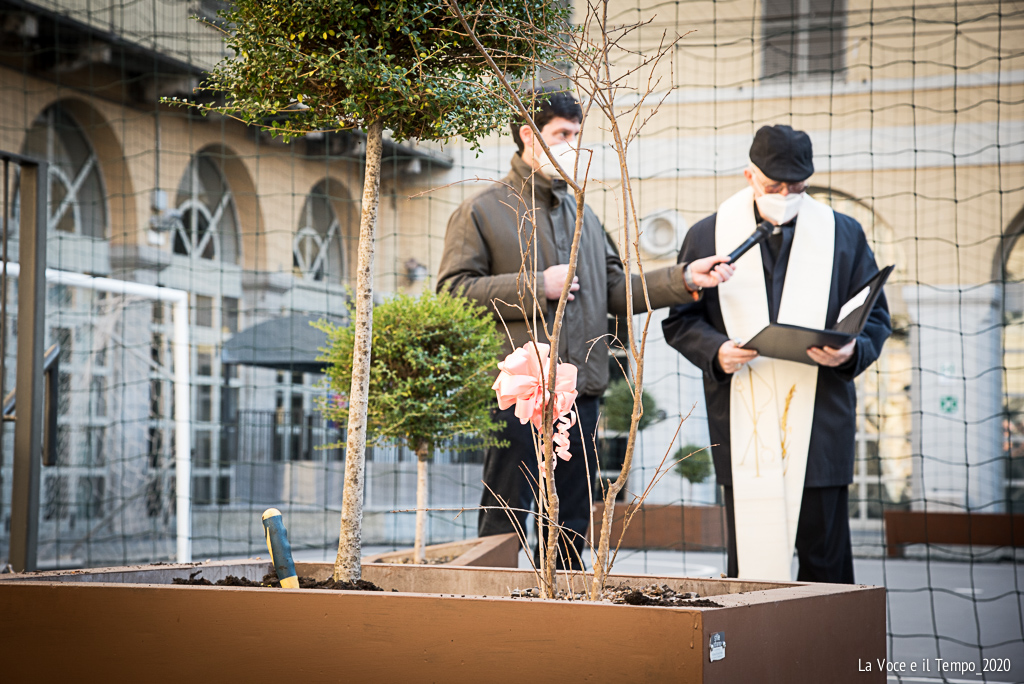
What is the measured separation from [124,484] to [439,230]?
3.81m

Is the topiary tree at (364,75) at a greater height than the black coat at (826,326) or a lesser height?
greater

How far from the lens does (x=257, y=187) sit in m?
9.50

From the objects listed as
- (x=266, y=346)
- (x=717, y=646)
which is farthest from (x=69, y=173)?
(x=717, y=646)

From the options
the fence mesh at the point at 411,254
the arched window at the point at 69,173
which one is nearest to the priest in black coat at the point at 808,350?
the fence mesh at the point at 411,254

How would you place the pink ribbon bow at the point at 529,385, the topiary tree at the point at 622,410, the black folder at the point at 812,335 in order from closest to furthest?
1. the pink ribbon bow at the point at 529,385
2. the black folder at the point at 812,335
3. the topiary tree at the point at 622,410

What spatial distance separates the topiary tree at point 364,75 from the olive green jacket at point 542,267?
0.63 metres

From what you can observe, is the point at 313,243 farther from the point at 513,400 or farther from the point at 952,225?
the point at 513,400

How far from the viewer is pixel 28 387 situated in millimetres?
2172

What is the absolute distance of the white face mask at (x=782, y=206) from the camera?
239 cm

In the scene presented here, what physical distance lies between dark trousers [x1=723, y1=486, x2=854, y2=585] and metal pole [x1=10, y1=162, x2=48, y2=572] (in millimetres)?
1736

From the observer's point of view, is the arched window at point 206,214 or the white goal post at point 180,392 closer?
the white goal post at point 180,392

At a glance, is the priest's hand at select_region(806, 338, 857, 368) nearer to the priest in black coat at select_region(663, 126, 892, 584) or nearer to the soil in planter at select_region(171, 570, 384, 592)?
the priest in black coat at select_region(663, 126, 892, 584)

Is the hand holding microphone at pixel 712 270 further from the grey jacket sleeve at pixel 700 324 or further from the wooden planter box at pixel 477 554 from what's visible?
the wooden planter box at pixel 477 554

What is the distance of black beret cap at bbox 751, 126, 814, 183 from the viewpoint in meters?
2.29
